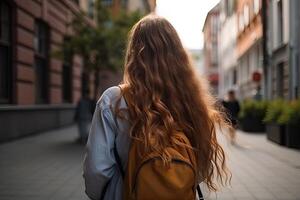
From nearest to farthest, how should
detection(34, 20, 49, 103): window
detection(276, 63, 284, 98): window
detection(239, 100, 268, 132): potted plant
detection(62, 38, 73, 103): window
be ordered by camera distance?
detection(34, 20, 49, 103): window < detection(239, 100, 268, 132): potted plant < detection(276, 63, 284, 98): window < detection(62, 38, 73, 103): window

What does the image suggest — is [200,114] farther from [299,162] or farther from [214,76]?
[214,76]

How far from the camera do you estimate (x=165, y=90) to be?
254 centimetres

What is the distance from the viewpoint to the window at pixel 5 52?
1512 centimetres

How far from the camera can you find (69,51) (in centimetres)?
1634

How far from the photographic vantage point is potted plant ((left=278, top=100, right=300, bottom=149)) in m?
13.5

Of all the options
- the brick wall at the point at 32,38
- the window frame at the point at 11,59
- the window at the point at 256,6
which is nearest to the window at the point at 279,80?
the window at the point at 256,6

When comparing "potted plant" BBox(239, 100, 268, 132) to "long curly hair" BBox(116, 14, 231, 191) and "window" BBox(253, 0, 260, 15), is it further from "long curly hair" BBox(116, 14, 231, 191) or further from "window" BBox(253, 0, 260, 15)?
"long curly hair" BBox(116, 14, 231, 191)

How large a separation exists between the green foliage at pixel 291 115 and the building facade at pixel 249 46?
13.0 metres

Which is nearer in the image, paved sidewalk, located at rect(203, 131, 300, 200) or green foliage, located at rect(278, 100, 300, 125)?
paved sidewalk, located at rect(203, 131, 300, 200)

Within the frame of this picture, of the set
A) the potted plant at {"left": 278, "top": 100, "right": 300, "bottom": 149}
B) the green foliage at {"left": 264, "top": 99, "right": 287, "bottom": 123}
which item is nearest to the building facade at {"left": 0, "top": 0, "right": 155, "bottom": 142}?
the green foliage at {"left": 264, "top": 99, "right": 287, "bottom": 123}

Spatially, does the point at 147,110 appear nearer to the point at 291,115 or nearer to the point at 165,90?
the point at 165,90

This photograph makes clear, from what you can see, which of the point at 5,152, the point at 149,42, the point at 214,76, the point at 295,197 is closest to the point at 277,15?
the point at 5,152

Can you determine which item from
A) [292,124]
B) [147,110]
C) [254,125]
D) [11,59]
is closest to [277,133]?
[292,124]

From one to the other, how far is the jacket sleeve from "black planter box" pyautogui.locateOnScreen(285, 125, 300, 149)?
11.6m
